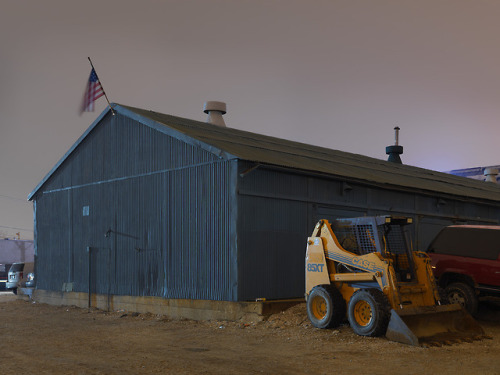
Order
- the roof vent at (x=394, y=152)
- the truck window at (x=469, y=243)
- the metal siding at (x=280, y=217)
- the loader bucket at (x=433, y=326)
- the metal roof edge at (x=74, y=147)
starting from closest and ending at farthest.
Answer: the loader bucket at (x=433, y=326)
the truck window at (x=469, y=243)
the metal siding at (x=280, y=217)
the metal roof edge at (x=74, y=147)
the roof vent at (x=394, y=152)

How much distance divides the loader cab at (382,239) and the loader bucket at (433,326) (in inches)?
39.1

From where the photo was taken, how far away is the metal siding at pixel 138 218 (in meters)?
16.2

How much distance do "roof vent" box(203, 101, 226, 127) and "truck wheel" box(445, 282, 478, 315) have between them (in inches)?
515

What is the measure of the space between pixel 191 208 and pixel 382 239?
6.22 m

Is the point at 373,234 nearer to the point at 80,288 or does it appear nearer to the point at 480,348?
the point at 480,348

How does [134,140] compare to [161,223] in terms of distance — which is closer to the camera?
[161,223]

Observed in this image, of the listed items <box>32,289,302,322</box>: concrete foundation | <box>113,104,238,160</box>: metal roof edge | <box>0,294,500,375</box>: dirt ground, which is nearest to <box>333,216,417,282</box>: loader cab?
<box>0,294,500,375</box>: dirt ground

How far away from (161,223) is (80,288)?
529 centimetres

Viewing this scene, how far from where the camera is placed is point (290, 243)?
16.5 metres

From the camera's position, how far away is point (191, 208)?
669 inches

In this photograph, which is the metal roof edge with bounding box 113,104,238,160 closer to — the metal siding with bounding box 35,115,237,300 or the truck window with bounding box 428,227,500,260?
the metal siding with bounding box 35,115,237,300

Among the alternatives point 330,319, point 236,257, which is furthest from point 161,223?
point 330,319

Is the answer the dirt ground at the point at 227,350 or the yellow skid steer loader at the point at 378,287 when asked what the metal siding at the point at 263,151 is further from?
the dirt ground at the point at 227,350

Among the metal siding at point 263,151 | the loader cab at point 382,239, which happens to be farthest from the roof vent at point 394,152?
the loader cab at point 382,239
